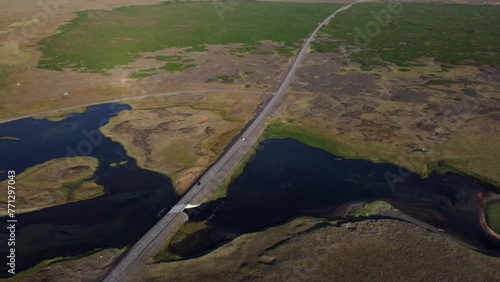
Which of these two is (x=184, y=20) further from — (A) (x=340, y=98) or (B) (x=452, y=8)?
(B) (x=452, y=8)

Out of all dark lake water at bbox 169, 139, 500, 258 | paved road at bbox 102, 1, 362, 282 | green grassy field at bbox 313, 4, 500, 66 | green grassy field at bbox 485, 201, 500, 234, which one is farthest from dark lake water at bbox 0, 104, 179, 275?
green grassy field at bbox 313, 4, 500, 66

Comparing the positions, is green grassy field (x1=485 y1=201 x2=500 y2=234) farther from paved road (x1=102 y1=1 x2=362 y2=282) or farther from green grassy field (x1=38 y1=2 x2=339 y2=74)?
green grassy field (x1=38 y1=2 x2=339 y2=74)

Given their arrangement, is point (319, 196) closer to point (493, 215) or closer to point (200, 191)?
point (200, 191)

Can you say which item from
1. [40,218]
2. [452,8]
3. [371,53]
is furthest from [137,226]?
[452,8]

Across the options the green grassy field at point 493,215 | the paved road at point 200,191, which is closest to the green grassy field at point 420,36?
the paved road at point 200,191

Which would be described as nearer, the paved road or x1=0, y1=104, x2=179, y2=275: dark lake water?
the paved road

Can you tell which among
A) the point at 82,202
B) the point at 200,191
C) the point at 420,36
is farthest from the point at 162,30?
the point at 200,191
